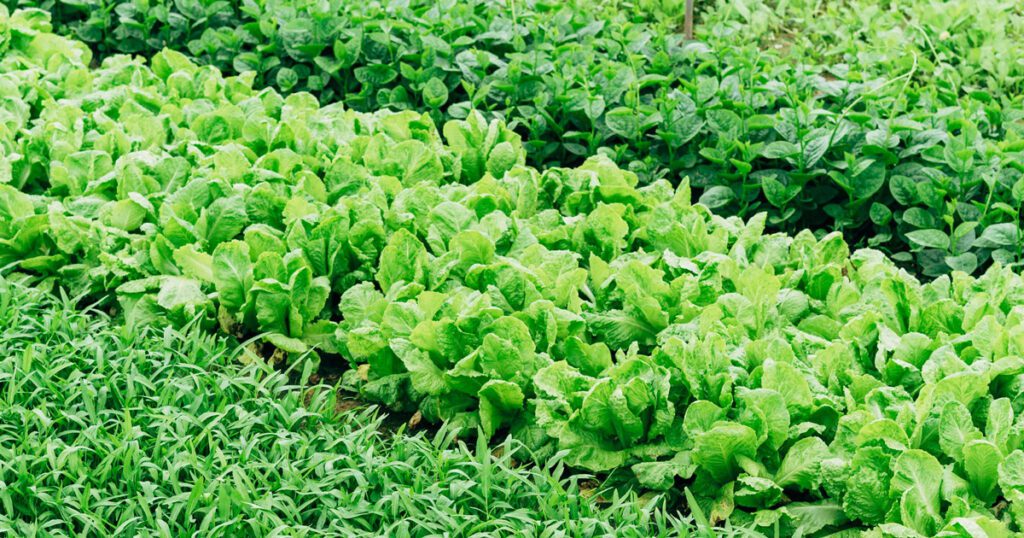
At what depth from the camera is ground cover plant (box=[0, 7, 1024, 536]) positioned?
2598 millimetres

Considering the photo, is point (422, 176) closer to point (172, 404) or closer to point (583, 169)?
point (583, 169)


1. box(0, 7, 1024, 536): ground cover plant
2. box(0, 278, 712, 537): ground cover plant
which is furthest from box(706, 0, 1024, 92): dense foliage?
box(0, 278, 712, 537): ground cover plant

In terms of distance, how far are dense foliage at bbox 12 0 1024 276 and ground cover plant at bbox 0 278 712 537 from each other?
6.34ft

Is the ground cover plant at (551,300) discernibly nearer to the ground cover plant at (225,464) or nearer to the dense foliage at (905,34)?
the ground cover plant at (225,464)

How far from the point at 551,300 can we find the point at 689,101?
69.3 inches

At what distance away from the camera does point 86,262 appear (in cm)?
373

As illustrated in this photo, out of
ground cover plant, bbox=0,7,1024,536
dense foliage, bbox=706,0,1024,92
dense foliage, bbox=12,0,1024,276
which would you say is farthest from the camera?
dense foliage, bbox=706,0,1024,92

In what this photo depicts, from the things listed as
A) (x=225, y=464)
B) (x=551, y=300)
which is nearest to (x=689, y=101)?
(x=551, y=300)

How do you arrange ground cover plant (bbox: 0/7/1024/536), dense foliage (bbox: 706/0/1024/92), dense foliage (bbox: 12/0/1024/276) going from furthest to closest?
1. dense foliage (bbox: 706/0/1024/92)
2. dense foliage (bbox: 12/0/1024/276)
3. ground cover plant (bbox: 0/7/1024/536)

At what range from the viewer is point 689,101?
466cm

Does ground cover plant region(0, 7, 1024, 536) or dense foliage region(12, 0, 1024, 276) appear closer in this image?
ground cover plant region(0, 7, 1024, 536)

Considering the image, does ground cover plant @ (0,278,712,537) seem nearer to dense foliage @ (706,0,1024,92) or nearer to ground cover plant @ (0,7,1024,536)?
ground cover plant @ (0,7,1024,536)

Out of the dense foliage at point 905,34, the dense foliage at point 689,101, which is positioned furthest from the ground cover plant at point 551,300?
the dense foliage at point 905,34

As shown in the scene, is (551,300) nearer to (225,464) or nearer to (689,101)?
(225,464)
